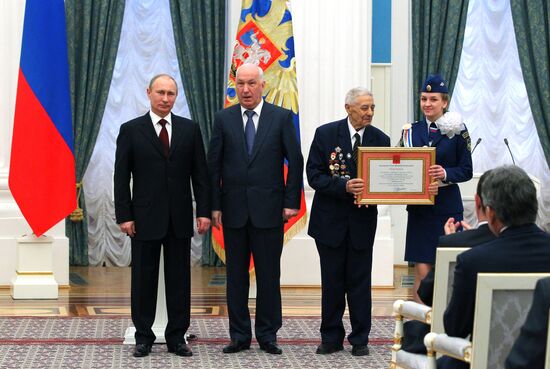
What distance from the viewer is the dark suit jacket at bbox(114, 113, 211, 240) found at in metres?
6.74

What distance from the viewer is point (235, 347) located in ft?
22.2

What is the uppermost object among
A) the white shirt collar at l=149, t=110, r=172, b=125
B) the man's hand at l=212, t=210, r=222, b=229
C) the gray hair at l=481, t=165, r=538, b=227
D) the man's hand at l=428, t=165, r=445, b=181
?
the white shirt collar at l=149, t=110, r=172, b=125

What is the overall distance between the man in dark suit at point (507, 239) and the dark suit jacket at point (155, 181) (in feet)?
9.67

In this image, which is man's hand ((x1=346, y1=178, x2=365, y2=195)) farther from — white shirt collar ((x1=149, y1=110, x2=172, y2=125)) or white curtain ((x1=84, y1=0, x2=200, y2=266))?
white curtain ((x1=84, y1=0, x2=200, y2=266))

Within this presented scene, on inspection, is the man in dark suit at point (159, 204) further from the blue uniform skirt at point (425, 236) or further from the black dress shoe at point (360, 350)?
the blue uniform skirt at point (425, 236)

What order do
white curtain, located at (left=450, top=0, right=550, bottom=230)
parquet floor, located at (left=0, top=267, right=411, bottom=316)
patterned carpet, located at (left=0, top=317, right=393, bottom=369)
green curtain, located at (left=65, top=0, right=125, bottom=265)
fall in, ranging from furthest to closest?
white curtain, located at (left=450, top=0, right=550, bottom=230), green curtain, located at (left=65, top=0, right=125, bottom=265), parquet floor, located at (left=0, top=267, right=411, bottom=316), patterned carpet, located at (left=0, top=317, right=393, bottom=369)

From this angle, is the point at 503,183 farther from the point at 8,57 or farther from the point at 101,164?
the point at 101,164

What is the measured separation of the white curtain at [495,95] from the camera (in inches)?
465

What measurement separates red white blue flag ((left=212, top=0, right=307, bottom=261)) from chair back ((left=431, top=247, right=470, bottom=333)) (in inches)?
184

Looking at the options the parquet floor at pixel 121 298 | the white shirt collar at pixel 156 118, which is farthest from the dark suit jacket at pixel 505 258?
the parquet floor at pixel 121 298

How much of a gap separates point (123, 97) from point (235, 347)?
17.3ft

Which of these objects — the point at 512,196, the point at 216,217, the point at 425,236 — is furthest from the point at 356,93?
the point at 512,196

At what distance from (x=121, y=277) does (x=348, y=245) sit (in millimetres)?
4258

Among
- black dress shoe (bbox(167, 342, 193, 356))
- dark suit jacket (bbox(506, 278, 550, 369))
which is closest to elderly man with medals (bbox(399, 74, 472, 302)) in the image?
black dress shoe (bbox(167, 342, 193, 356))
